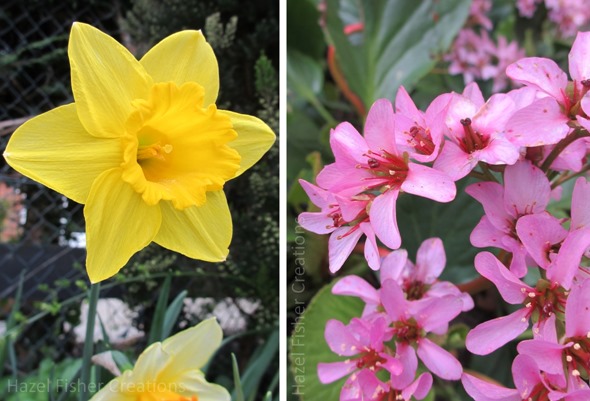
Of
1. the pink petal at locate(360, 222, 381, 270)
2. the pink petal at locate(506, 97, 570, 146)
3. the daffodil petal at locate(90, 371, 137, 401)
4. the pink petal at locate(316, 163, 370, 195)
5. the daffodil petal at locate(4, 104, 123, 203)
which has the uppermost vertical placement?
the daffodil petal at locate(4, 104, 123, 203)

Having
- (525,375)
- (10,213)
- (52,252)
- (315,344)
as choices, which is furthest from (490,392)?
(10,213)

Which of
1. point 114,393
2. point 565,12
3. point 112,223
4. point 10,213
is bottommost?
point 565,12

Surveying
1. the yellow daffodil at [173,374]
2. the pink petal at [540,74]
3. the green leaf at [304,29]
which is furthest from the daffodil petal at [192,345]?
the green leaf at [304,29]

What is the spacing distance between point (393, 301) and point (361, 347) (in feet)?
0.14

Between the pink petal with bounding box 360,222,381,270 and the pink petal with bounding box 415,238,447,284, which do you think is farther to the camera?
the pink petal with bounding box 415,238,447,284

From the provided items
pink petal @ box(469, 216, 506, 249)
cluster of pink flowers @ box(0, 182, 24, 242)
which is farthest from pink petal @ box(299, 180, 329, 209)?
cluster of pink flowers @ box(0, 182, 24, 242)

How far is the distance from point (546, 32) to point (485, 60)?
191 mm

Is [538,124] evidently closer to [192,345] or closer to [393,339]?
[393,339]

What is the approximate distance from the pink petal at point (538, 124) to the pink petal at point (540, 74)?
0.01 meters

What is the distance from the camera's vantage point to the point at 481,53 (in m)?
1.02

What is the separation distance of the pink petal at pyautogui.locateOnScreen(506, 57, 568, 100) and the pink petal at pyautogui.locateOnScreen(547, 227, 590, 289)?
10cm

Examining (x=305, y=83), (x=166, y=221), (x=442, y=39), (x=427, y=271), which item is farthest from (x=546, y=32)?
(x=166, y=221)

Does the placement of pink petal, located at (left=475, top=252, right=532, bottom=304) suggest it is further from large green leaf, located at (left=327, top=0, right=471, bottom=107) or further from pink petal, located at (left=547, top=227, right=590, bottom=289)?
large green leaf, located at (left=327, top=0, right=471, bottom=107)

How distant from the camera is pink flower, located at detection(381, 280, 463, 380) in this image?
0.43 meters
